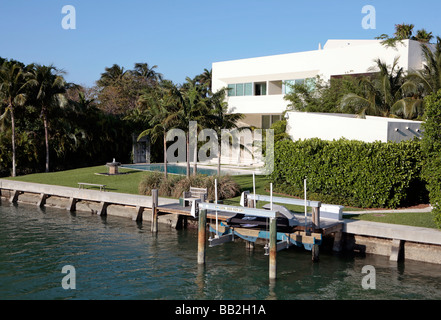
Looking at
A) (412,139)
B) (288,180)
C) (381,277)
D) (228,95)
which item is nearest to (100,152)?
(228,95)

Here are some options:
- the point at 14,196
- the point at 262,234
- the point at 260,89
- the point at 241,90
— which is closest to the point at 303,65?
the point at 260,89

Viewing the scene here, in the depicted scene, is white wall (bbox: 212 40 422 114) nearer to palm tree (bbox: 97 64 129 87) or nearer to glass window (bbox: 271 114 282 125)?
glass window (bbox: 271 114 282 125)

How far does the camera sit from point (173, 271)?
1531 centimetres

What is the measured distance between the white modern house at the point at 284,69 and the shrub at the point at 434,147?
17.0 metres

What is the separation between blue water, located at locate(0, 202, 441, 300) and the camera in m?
13.4

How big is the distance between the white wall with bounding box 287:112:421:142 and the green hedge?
1.55 meters

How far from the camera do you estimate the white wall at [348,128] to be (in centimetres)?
2259

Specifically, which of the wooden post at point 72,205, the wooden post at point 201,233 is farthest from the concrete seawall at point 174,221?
the wooden post at point 201,233

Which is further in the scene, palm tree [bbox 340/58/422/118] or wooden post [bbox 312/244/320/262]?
palm tree [bbox 340/58/422/118]

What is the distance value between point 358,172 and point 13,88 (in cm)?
2605

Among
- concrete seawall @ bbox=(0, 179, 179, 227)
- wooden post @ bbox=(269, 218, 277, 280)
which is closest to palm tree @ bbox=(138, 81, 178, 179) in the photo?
concrete seawall @ bbox=(0, 179, 179, 227)

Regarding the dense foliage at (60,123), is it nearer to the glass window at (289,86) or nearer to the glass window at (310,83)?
the glass window at (289,86)

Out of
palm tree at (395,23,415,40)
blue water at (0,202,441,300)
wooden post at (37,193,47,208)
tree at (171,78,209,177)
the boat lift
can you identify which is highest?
palm tree at (395,23,415,40)

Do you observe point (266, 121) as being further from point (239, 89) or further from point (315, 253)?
point (315, 253)
